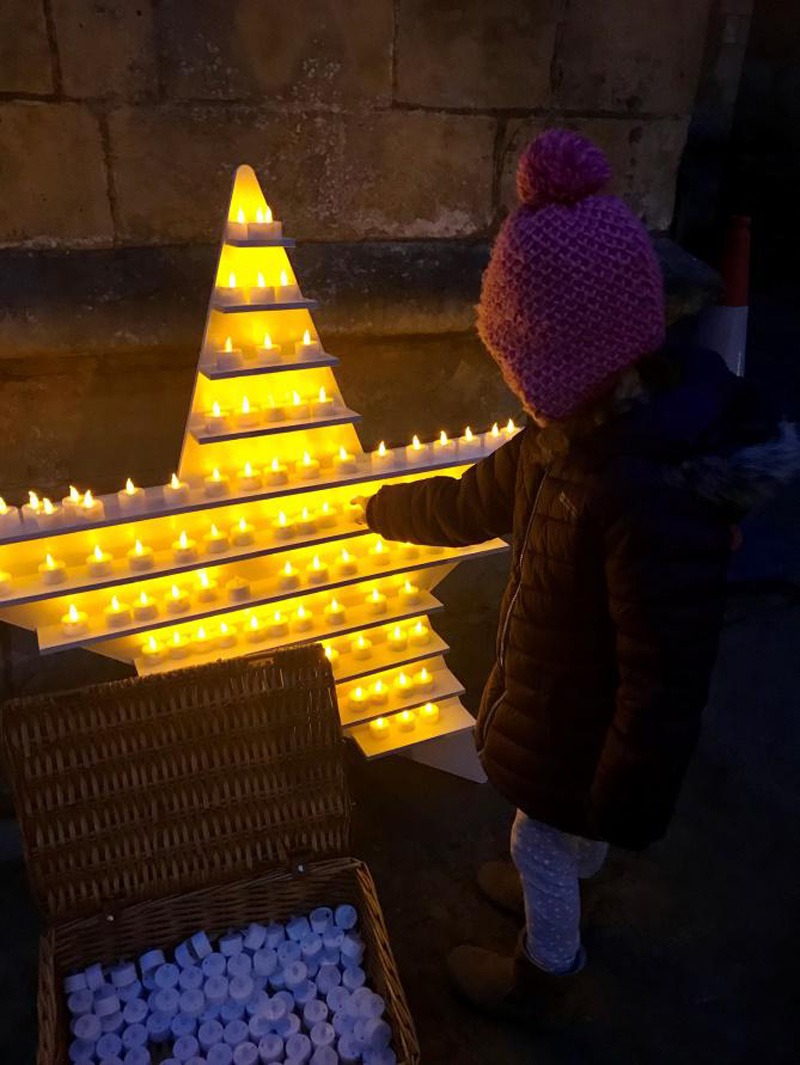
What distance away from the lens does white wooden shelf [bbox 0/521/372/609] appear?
1854 mm

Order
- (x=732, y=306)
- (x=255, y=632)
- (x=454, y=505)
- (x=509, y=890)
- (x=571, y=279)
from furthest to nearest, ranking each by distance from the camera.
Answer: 1. (x=732, y=306)
2. (x=509, y=890)
3. (x=255, y=632)
4. (x=454, y=505)
5. (x=571, y=279)

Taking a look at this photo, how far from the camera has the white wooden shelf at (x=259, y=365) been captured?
1.85 m

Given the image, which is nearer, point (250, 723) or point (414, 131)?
point (250, 723)

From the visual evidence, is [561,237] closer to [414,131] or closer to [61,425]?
[414,131]

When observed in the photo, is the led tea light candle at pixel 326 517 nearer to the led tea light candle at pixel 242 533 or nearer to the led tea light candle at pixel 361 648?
the led tea light candle at pixel 242 533

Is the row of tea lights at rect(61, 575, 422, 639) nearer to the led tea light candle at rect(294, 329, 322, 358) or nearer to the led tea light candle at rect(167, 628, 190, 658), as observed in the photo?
the led tea light candle at rect(167, 628, 190, 658)

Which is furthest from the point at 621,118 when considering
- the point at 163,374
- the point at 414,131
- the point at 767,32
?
the point at 767,32

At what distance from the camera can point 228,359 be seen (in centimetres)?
187

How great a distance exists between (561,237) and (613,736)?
3.04 feet

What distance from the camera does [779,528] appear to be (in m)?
4.59

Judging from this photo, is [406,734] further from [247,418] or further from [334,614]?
[247,418]

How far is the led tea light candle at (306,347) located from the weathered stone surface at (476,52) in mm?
1033

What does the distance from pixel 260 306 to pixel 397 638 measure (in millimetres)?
1064

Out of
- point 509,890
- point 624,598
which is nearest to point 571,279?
point 624,598
